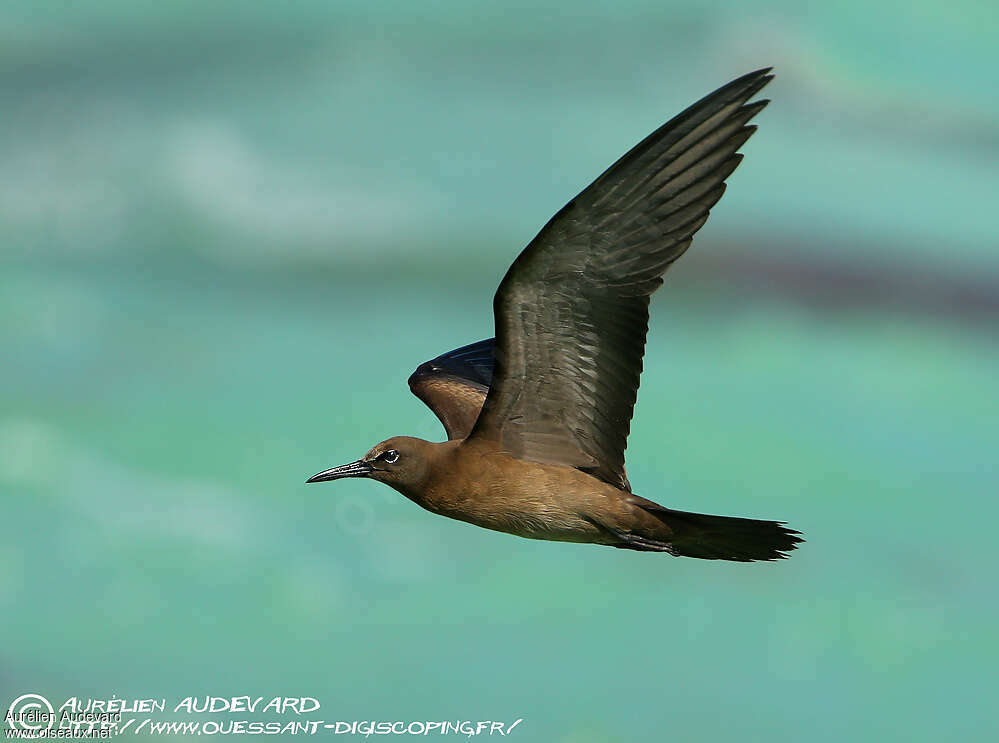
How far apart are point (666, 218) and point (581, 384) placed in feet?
5.25

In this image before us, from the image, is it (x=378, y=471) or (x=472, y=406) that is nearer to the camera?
(x=378, y=471)

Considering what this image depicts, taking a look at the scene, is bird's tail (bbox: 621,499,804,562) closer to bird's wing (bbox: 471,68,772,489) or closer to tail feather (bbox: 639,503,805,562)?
tail feather (bbox: 639,503,805,562)

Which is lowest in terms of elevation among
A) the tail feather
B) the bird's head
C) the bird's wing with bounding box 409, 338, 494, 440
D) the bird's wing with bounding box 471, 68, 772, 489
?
the tail feather

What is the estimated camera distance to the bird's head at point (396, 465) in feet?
43.6

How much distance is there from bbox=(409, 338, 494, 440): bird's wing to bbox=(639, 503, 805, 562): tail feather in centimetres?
295

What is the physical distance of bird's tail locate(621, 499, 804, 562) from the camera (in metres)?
12.6

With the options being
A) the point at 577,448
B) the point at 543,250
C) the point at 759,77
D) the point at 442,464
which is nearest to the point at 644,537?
the point at 577,448

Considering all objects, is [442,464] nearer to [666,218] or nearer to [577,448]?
[577,448]

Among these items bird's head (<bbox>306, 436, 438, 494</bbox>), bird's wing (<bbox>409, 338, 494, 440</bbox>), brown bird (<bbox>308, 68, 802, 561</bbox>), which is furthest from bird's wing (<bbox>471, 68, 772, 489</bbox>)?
bird's wing (<bbox>409, 338, 494, 440</bbox>)

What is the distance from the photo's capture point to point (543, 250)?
11.9 metres

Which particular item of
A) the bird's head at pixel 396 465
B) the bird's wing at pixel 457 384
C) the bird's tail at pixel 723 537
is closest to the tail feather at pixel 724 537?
the bird's tail at pixel 723 537

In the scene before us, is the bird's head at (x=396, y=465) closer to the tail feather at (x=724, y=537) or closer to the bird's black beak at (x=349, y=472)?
the bird's black beak at (x=349, y=472)

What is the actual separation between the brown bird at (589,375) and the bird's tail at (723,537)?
1 centimetres

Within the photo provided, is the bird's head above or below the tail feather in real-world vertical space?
above
